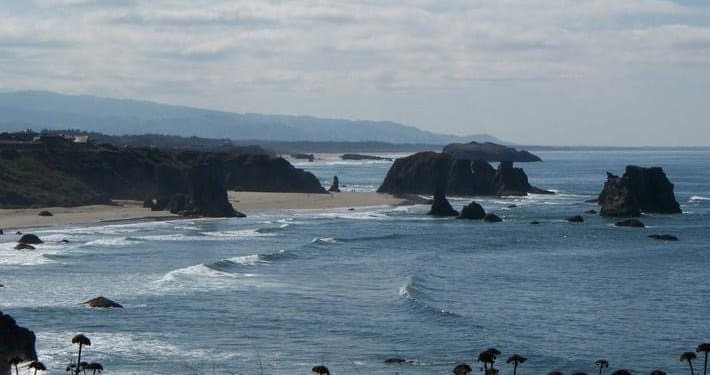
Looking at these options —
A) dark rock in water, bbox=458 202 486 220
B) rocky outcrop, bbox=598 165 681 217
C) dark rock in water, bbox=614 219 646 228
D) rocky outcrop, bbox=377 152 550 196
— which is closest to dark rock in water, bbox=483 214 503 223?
dark rock in water, bbox=458 202 486 220

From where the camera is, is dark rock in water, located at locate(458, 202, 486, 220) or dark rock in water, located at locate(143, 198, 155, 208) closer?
dark rock in water, located at locate(458, 202, 486, 220)

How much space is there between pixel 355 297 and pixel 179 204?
58.3 m

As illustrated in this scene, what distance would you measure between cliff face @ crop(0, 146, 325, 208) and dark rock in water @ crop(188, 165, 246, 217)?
56 centimetres

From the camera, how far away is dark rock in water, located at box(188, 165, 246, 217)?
349 ft

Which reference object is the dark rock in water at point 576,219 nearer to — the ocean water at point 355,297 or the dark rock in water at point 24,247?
the ocean water at point 355,297

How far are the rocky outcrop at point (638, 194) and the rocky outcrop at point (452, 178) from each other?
31.8 meters

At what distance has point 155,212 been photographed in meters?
110

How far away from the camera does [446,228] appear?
99.4 meters

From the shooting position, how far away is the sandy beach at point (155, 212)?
98188 mm

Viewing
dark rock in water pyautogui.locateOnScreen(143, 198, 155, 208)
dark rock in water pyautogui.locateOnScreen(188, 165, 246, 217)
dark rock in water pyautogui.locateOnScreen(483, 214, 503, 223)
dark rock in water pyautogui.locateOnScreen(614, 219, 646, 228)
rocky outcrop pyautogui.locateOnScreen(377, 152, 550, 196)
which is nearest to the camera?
dark rock in water pyautogui.locateOnScreen(614, 219, 646, 228)

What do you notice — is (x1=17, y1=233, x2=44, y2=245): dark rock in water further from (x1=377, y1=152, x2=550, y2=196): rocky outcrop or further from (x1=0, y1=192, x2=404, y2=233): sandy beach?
(x1=377, y1=152, x2=550, y2=196): rocky outcrop

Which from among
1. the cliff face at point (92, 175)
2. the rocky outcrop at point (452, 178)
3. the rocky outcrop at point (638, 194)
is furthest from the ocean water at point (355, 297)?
the rocky outcrop at point (452, 178)

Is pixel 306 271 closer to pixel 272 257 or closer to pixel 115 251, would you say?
pixel 272 257

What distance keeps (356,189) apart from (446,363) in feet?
413
